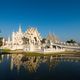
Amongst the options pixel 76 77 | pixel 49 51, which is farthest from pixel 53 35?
pixel 76 77

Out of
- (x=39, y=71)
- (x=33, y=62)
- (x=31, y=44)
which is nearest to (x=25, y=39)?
(x=31, y=44)

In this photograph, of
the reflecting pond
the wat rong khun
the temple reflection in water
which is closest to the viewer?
the reflecting pond

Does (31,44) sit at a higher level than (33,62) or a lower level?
higher

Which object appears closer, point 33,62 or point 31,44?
point 33,62

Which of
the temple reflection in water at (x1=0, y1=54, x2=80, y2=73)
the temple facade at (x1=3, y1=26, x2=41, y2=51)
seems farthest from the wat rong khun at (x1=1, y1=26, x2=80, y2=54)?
the temple reflection in water at (x1=0, y1=54, x2=80, y2=73)

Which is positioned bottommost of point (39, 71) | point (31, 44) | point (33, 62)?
point (39, 71)

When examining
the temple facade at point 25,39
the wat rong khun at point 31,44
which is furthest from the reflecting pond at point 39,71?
the temple facade at point 25,39

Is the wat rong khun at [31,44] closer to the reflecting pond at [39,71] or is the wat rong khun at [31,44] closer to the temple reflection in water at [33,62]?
the temple reflection in water at [33,62]

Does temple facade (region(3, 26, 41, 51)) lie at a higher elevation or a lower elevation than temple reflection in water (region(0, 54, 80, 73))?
higher

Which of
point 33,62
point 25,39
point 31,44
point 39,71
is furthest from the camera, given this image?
point 25,39

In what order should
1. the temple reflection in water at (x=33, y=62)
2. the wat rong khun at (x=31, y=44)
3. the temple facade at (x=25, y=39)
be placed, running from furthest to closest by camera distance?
the temple facade at (x=25, y=39)
the wat rong khun at (x=31, y=44)
the temple reflection in water at (x=33, y=62)

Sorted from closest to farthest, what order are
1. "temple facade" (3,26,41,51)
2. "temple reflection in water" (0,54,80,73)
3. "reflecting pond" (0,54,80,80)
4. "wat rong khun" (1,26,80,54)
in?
"reflecting pond" (0,54,80,80), "temple reflection in water" (0,54,80,73), "wat rong khun" (1,26,80,54), "temple facade" (3,26,41,51)

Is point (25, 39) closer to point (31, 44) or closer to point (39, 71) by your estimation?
point (31, 44)

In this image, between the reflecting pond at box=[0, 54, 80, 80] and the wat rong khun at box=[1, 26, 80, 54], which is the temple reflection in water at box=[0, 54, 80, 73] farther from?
the wat rong khun at box=[1, 26, 80, 54]
